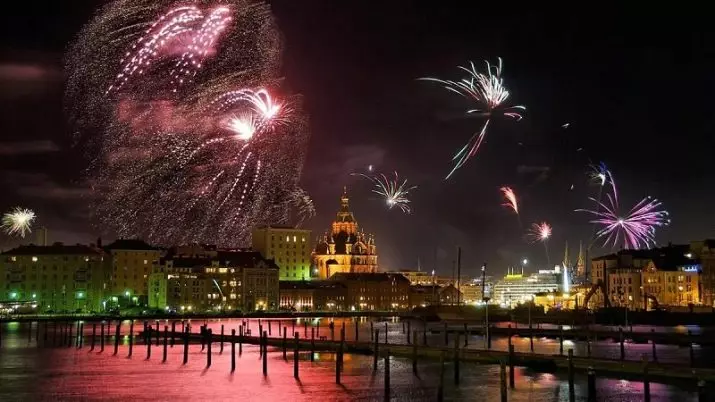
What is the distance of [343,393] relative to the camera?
4488 cm

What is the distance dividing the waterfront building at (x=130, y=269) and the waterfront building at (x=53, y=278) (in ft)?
30.8

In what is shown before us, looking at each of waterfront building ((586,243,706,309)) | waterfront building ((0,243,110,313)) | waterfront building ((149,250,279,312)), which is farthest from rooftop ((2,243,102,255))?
waterfront building ((586,243,706,309))

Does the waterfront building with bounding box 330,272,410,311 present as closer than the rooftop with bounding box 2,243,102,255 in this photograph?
No

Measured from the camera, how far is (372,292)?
19275 cm

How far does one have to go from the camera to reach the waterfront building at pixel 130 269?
16200 centimetres

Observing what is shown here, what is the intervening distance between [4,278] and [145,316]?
91.0 ft

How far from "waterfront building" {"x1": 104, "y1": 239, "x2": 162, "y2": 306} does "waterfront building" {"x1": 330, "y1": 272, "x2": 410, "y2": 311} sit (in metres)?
43.8

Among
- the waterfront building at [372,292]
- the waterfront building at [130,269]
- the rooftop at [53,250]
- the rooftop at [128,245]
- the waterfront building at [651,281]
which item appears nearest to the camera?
the waterfront building at [651,281]

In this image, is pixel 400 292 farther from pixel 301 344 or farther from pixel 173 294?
pixel 301 344

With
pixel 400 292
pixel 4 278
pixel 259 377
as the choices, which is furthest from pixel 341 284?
pixel 259 377

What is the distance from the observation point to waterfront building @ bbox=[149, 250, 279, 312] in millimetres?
153625

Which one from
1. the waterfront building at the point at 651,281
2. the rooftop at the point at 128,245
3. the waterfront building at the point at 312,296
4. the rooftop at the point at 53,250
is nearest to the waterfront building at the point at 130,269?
the rooftop at the point at 128,245

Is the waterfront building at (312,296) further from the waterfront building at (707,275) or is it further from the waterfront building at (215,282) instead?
the waterfront building at (707,275)

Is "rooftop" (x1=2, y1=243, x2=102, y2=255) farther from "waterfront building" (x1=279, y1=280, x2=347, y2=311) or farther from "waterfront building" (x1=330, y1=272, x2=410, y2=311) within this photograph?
"waterfront building" (x1=330, y1=272, x2=410, y2=311)
